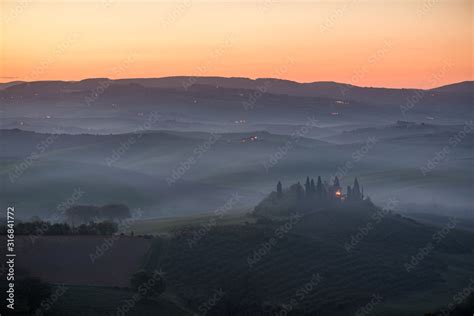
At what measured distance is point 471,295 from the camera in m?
93.9

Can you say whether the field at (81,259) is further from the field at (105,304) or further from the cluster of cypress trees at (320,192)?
the cluster of cypress trees at (320,192)

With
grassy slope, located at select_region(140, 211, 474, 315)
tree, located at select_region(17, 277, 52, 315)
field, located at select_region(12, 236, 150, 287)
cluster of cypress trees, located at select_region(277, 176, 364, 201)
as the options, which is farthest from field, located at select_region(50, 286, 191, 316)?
cluster of cypress trees, located at select_region(277, 176, 364, 201)

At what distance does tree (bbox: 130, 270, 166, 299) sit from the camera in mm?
91213

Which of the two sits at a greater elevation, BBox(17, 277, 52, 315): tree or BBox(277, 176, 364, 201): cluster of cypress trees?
BBox(277, 176, 364, 201): cluster of cypress trees

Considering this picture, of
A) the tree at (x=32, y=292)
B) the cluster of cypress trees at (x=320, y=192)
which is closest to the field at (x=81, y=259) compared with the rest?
the tree at (x=32, y=292)

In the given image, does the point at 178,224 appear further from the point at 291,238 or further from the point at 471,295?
the point at 471,295

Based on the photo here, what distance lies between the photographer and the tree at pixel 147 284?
9121 centimetres

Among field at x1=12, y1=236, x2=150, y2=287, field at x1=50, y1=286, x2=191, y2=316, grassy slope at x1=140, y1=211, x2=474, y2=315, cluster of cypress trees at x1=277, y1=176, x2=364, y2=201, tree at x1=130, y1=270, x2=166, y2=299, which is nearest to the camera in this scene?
field at x1=50, y1=286, x2=191, y2=316

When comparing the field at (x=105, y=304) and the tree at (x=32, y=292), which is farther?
the tree at (x=32, y=292)

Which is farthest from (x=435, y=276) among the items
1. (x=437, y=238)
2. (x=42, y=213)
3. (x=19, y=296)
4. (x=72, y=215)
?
(x=42, y=213)

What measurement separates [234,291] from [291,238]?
2174cm

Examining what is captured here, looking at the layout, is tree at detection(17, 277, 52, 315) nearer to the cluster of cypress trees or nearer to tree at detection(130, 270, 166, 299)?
tree at detection(130, 270, 166, 299)

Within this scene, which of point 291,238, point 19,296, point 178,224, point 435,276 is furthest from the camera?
point 178,224

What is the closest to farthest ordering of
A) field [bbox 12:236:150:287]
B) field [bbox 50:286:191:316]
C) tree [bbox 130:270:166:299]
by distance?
field [bbox 50:286:191:316] → tree [bbox 130:270:166:299] → field [bbox 12:236:150:287]
